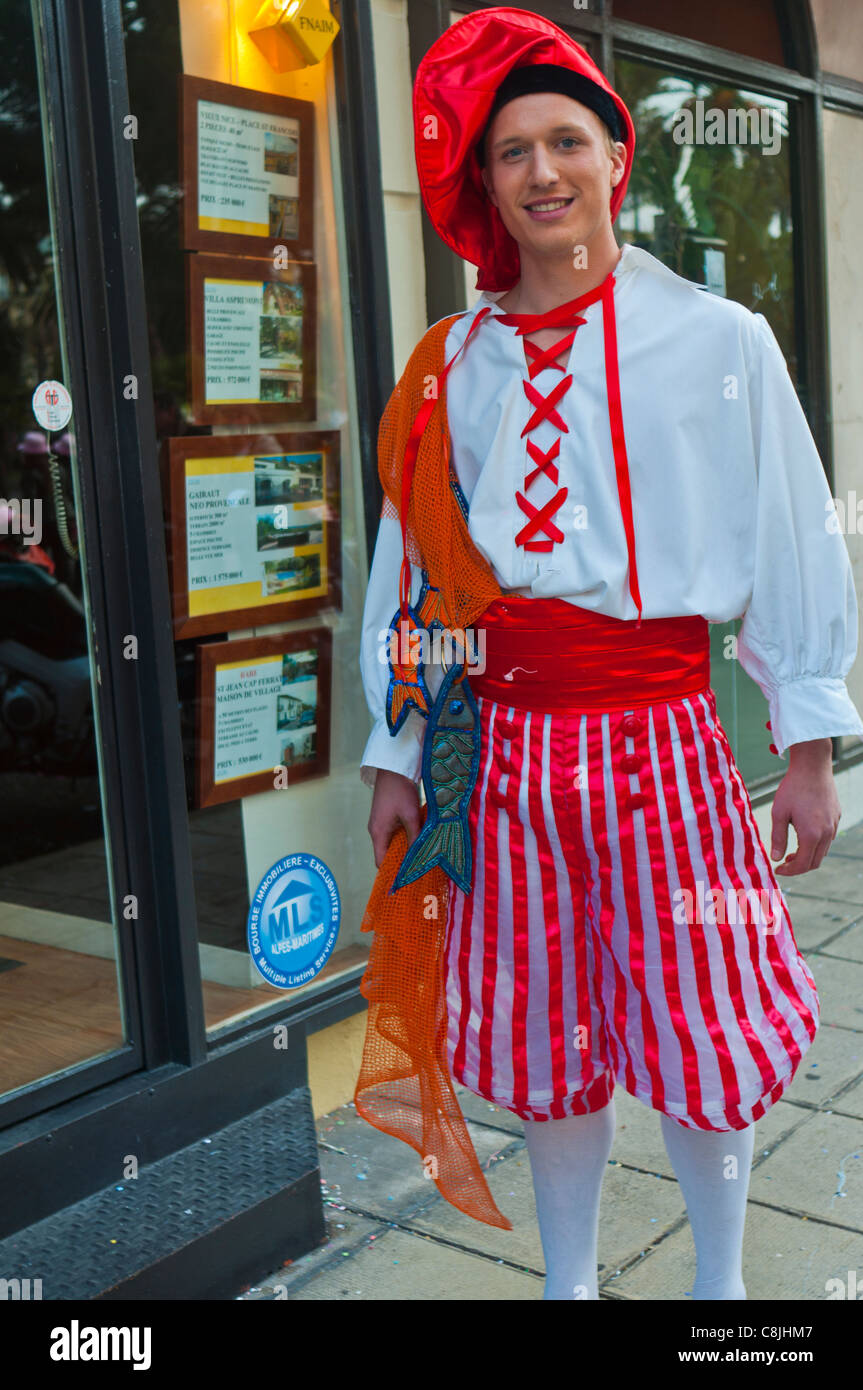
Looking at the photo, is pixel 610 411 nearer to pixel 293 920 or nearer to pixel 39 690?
pixel 293 920

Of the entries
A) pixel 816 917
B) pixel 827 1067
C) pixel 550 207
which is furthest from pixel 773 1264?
pixel 816 917

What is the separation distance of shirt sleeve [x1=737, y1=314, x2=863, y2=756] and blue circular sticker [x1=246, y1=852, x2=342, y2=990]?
1.59m

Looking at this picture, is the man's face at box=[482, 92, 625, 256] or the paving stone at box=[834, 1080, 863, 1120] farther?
the paving stone at box=[834, 1080, 863, 1120]

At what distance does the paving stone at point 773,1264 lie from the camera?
258 centimetres

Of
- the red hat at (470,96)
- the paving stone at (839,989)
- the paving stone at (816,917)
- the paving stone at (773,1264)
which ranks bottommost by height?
the paving stone at (773,1264)

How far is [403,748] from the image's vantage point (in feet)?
7.53

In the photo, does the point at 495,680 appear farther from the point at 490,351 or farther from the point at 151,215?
the point at 151,215

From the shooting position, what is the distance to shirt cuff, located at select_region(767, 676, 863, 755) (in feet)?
6.74

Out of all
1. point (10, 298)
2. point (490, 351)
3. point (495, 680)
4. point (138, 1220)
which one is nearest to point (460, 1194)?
point (138, 1220)

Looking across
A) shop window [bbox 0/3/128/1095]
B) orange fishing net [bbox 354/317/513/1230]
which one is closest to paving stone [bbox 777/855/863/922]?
shop window [bbox 0/3/128/1095]

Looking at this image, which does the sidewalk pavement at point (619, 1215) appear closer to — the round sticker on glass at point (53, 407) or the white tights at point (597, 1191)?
the white tights at point (597, 1191)

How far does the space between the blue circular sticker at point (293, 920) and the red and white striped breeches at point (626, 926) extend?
1171mm

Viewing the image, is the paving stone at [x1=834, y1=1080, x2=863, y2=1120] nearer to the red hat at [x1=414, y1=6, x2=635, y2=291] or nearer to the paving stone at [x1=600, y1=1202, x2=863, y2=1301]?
the paving stone at [x1=600, y1=1202, x2=863, y2=1301]

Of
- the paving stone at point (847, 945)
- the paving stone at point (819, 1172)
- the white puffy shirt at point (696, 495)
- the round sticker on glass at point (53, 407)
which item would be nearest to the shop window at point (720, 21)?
the round sticker on glass at point (53, 407)
